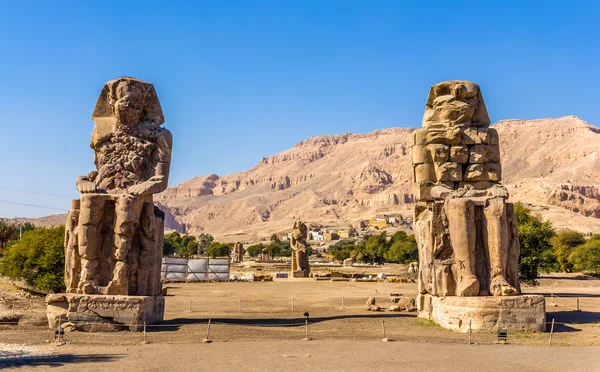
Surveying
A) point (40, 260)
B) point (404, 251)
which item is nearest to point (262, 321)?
point (40, 260)

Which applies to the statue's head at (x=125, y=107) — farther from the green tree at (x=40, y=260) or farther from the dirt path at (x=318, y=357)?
the green tree at (x=40, y=260)

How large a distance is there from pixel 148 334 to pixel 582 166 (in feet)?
527

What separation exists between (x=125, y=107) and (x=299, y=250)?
3001 centimetres

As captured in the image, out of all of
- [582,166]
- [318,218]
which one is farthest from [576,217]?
[318,218]

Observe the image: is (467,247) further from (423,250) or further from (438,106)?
(438,106)

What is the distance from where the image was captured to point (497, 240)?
1165 cm

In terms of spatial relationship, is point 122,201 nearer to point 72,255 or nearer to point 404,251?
point 72,255

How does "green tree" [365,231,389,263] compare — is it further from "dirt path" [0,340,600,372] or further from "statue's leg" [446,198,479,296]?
"dirt path" [0,340,600,372]

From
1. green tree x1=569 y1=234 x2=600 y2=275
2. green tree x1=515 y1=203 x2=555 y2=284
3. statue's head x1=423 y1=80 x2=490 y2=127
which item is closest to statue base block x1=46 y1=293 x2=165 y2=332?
statue's head x1=423 y1=80 x2=490 y2=127

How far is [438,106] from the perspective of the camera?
13969 mm

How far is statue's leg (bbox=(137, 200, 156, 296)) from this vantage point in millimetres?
11867

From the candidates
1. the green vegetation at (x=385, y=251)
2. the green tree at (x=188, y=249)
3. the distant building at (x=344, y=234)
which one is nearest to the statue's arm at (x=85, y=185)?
the green vegetation at (x=385, y=251)

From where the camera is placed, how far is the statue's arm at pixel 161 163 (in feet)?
39.3

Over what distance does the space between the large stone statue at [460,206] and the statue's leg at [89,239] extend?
21.1ft
